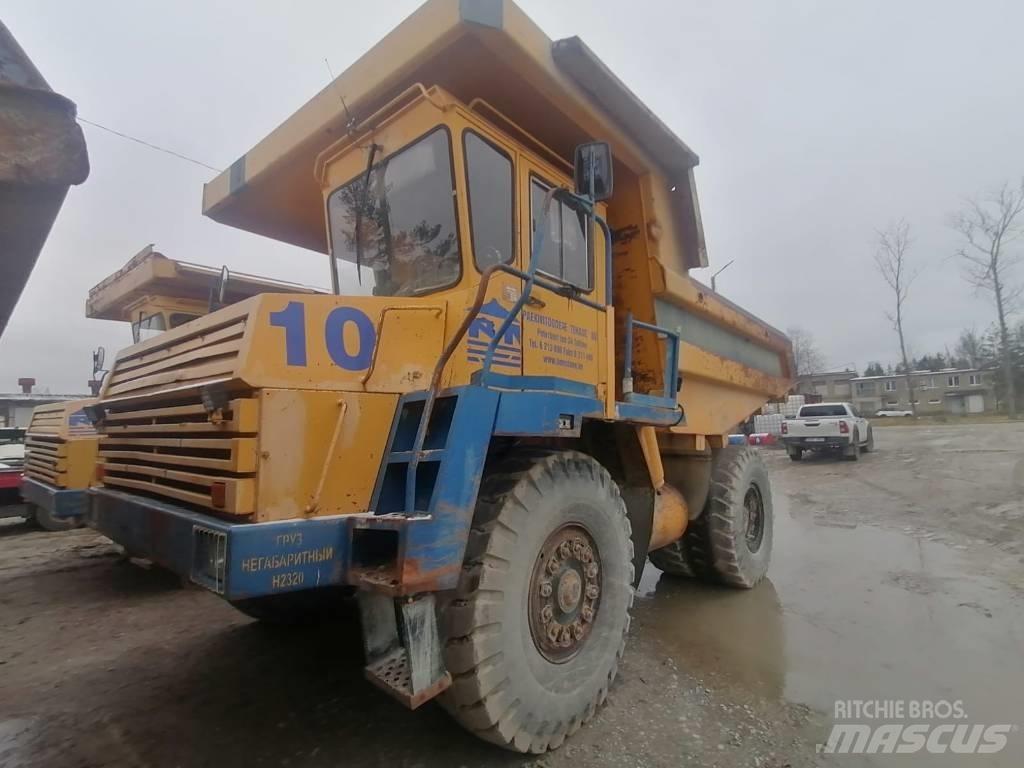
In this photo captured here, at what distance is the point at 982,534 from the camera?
6762 millimetres

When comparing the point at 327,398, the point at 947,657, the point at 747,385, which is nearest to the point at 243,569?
the point at 327,398

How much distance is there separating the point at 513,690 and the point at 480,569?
543mm

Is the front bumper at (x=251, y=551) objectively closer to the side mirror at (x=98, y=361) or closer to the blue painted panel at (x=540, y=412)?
the blue painted panel at (x=540, y=412)

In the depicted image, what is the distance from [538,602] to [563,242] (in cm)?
199

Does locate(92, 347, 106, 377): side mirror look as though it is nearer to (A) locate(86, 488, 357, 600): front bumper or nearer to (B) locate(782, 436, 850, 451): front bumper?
(A) locate(86, 488, 357, 600): front bumper

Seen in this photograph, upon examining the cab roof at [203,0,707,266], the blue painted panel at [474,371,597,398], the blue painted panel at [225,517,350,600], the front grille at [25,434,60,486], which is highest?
the cab roof at [203,0,707,266]

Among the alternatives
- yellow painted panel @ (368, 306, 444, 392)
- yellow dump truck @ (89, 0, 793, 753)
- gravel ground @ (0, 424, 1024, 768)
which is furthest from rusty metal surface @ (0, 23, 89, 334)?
gravel ground @ (0, 424, 1024, 768)

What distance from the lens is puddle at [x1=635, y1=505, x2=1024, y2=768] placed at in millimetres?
3107

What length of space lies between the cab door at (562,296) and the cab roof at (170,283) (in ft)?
Result: 9.23

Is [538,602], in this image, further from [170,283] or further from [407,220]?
[170,283]

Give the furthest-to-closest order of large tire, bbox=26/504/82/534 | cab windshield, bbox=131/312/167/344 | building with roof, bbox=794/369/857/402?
building with roof, bbox=794/369/857/402 → cab windshield, bbox=131/312/167/344 → large tire, bbox=26/504/82/534

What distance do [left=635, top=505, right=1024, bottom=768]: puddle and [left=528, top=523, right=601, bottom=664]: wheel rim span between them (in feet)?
3.52

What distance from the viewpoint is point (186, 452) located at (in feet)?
7.80

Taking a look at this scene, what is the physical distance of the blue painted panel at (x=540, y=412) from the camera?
2475mm
